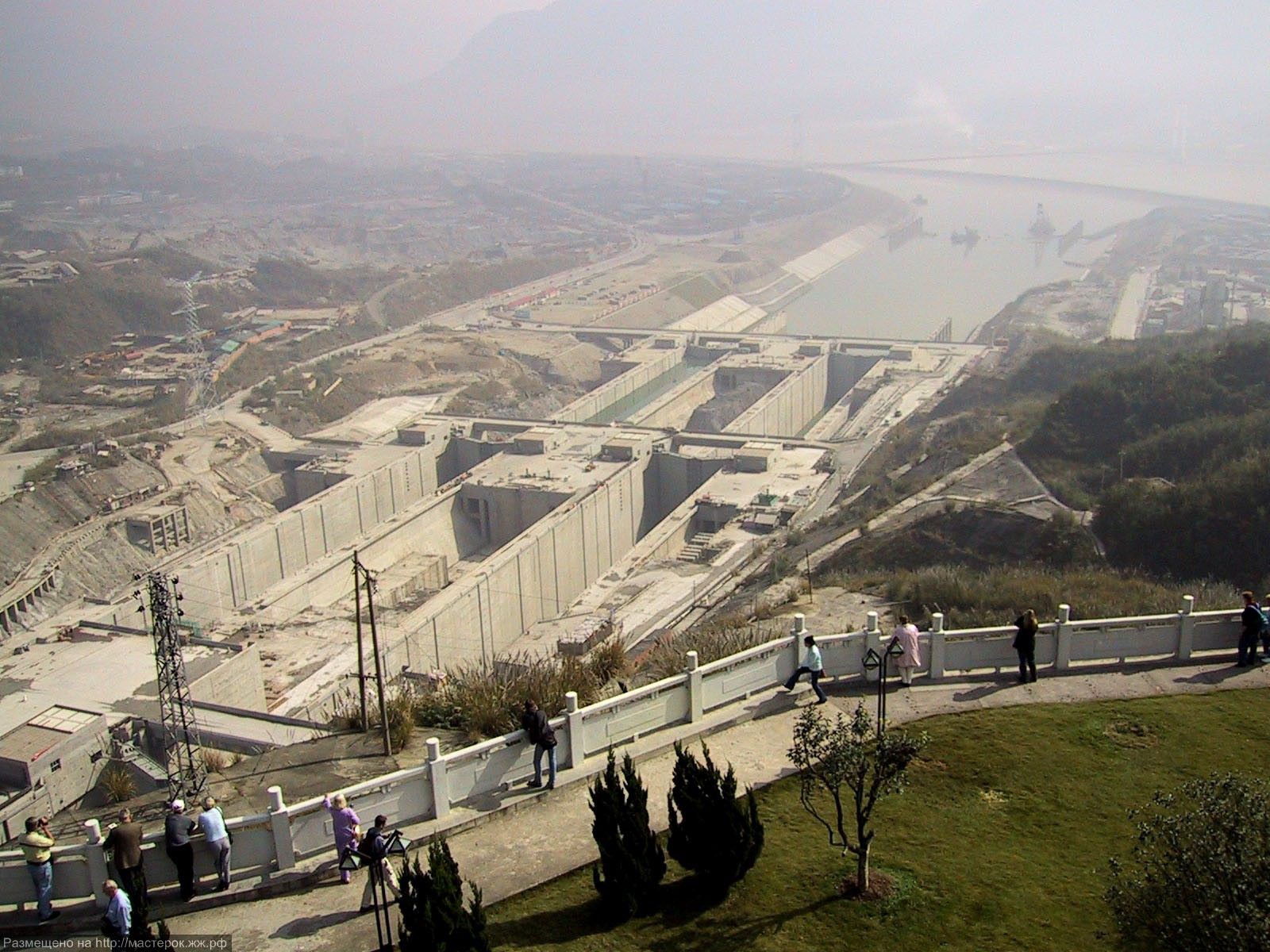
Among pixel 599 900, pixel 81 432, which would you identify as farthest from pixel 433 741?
pixel 81 432

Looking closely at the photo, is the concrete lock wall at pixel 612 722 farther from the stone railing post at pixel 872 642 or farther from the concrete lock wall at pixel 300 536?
the concrete lock wall at pixel 300 536

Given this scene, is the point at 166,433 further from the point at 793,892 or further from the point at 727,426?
the point at 793,892

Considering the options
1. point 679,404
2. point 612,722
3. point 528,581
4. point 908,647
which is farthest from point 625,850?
point 679,404

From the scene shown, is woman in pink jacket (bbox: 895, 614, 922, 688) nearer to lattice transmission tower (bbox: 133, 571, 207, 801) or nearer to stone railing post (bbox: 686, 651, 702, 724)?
stone railing post (bbox: 686, 651, 702, 724)

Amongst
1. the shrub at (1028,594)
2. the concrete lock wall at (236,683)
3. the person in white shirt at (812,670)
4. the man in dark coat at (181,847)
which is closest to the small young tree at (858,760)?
the person in white shirt at (812,670)

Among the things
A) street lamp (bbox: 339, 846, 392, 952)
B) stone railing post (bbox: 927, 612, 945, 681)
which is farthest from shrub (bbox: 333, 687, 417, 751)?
stone railing post (bbox: 927, 612, 945, 681)

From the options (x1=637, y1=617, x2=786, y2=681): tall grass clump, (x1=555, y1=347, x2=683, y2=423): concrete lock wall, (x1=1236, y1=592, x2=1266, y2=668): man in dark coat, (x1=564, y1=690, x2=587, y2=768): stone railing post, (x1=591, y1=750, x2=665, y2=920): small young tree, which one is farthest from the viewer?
(x1=555, y1=347, x2=683, y2=423): concrete lock wall

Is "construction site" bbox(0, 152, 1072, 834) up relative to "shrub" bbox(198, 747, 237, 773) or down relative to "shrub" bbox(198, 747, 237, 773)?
down
